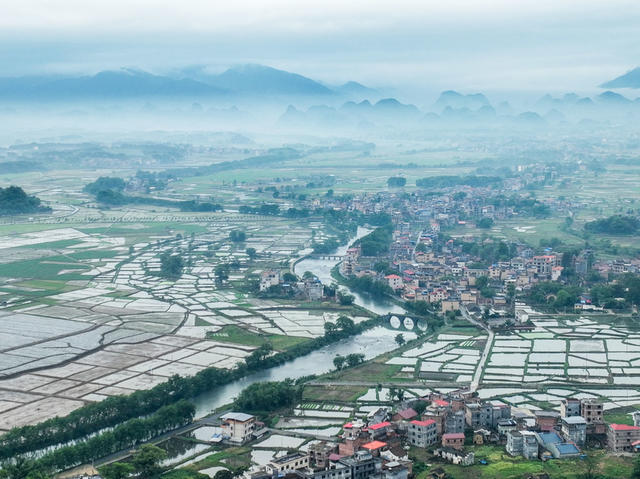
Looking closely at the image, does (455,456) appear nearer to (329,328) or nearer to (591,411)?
(591,411)

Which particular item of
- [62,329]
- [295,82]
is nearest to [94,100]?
[295,82]

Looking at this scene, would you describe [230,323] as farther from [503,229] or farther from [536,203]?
[536,203]

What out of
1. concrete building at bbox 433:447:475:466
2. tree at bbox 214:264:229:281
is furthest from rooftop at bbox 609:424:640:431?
tree at bbox 214:264:229:281

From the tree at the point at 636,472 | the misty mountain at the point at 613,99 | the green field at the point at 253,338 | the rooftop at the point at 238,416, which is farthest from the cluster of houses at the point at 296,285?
the misty mountain at the point at 613,99

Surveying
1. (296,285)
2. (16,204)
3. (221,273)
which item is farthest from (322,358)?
(16,204)

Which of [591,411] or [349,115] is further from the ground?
[349,115]

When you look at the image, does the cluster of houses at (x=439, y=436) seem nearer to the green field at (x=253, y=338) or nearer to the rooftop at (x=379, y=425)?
the rooftop at (x=379, y=425)

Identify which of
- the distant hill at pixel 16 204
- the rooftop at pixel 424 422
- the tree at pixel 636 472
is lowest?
the tree at pixel 636 472
